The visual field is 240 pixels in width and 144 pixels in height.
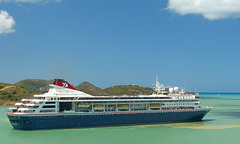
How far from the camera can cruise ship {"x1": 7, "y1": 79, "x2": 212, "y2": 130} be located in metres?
38.2

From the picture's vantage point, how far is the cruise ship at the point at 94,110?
38.2 metres

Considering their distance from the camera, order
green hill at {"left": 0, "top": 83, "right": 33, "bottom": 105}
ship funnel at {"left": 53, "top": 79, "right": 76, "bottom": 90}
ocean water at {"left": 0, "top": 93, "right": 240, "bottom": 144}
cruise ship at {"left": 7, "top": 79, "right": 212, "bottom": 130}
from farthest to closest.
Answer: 1. green hill at {"left": 0, "top": 83, "right": 33, "bottom": 105}
2. ship funnel at {"left": 53, "top": 79, "right": 76, "bottom": 90}
3. cruise ship at {"left": 7, "top": 79, "right": 212, "bottom": 130}
4. ocean water at {"left": 0, "top": 93, "right": 240, "bottom": 144}

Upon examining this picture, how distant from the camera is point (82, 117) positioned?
4031cm

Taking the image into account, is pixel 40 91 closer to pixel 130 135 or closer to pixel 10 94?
pixel 10 94

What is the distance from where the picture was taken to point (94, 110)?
140 feet

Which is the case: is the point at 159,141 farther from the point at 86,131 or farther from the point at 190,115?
the point at 190,115

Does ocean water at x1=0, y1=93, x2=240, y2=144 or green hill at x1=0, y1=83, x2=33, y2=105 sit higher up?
green hill at x1=0, y1=83, x2=33, y2=105

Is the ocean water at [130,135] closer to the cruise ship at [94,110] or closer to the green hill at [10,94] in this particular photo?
the cruise ship at [94,110]

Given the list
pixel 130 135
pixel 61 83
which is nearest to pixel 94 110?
pixel 61 83

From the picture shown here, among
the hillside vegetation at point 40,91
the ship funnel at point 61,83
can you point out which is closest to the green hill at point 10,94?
the hillside vegetation at point 40,91

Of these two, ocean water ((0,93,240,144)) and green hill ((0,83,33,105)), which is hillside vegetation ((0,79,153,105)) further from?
ocean water ((0,93,240,144))

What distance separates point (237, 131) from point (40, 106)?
33039 mm

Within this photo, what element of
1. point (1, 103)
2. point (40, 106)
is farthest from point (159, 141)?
point (1, 103)

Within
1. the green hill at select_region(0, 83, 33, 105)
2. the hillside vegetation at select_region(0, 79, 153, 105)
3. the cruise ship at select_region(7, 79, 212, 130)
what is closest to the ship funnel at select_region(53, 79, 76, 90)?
the cruise ship at select_region(7, 79, 212, 130)
